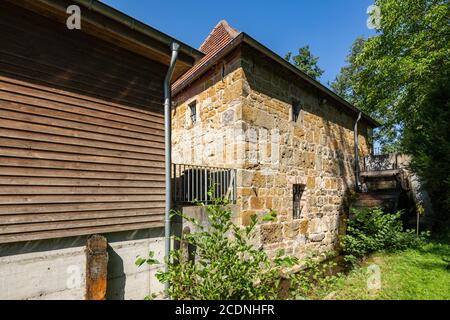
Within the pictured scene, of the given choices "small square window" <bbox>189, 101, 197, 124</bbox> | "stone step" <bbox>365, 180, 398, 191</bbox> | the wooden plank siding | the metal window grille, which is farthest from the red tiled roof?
"stone step" <bbox>365, 180, 398, 191</bbox>

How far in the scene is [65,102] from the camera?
133 inches

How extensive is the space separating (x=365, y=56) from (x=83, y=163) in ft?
34.3

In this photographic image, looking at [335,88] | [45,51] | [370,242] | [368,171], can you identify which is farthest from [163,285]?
[335,88]

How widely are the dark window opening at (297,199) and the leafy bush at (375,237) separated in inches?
63.2

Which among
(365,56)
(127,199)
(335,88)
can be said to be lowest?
(127,199)

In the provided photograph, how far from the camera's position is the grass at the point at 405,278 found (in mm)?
4129

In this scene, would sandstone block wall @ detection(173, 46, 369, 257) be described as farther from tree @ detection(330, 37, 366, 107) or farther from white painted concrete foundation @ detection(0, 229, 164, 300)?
tree @ detection(330, 37, 366, 107)

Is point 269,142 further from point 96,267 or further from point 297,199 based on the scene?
point 96,267

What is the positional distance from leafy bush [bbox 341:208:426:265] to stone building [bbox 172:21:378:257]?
663mm

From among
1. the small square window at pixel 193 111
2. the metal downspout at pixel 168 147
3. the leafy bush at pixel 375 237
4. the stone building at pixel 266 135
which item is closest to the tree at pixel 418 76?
the leafy bush at pixel 375 237

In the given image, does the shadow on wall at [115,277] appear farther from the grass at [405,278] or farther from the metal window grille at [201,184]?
the grass at [405,278]

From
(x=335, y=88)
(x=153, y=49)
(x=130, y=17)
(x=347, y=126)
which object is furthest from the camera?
(x=335, y=88)

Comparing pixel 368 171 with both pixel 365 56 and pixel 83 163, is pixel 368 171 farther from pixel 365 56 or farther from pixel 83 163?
pixel 83 163

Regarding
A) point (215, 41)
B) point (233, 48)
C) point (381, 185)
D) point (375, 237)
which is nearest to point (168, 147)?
point (233, 48)
